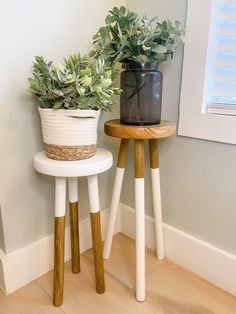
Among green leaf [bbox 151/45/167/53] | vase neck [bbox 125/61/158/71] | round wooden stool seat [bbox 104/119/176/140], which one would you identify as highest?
green leaf [bbox 151/45/167/53]

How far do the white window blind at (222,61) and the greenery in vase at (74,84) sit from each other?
0.41 metres

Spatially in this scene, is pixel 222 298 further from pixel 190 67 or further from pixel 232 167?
pixel 190 67

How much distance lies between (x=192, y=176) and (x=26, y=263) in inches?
31.5

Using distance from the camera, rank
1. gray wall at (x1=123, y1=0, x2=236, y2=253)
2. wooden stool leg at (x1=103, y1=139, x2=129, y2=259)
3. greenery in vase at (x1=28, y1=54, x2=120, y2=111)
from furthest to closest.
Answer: wooden stool leg at (x1=103, y1=139, x2=129, y2=259), gray wall at (x1=123, y1=0, x2=236, y2=253), greenery in vase at (x1=28, y1=54, x2=120, y2=111)

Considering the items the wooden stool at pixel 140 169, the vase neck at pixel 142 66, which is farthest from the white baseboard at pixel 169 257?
the vase neck at pixel 142 66

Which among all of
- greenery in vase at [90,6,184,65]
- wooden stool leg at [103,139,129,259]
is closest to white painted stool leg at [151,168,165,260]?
wooden stool leg at [103,139,129,259]

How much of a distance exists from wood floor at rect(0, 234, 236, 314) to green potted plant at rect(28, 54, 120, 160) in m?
0.59

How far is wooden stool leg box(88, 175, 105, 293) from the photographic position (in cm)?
97

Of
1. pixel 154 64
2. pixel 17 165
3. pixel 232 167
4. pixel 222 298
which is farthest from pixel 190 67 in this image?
pixel 222 298

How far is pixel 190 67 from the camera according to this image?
1.03m

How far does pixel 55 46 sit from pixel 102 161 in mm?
490

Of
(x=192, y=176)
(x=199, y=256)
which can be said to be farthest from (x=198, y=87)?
(x=199, y=256)

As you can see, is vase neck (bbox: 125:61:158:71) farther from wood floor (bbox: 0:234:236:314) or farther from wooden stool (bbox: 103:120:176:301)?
wood floor (bbox: 0:234:236:314)

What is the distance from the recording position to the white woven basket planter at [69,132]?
2.76 ft
